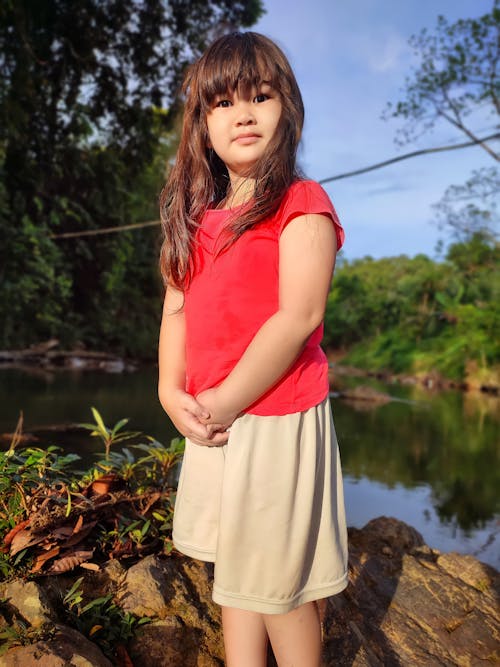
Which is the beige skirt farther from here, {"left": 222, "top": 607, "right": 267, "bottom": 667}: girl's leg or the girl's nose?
the girl's nose

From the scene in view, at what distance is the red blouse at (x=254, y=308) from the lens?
0.94 m

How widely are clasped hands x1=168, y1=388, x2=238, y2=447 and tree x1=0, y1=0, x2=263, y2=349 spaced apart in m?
5.45

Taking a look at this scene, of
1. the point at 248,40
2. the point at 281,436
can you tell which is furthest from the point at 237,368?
the point at 248,40

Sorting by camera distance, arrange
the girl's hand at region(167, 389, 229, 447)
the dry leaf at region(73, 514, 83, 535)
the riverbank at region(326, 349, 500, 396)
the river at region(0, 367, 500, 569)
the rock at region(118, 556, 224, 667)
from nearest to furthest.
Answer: the girl's hand at region(167, 389, 229, 447)
the rock at region(118, 556, 224, 667)
the dry leaf at region(73, 514, 83, 535)
the river at region(0, 367, 500, 569)
the riverbank at region(326, 349, 500, 396)

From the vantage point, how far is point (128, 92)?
638cm

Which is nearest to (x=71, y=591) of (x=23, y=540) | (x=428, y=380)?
(x=23, y=540)

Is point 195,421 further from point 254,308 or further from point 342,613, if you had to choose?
point 342,613

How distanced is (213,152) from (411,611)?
1.15 m

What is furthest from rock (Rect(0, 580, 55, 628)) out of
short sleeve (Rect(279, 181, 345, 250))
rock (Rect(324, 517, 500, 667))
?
short sleeve (Rect(279, 181, 345, 250))

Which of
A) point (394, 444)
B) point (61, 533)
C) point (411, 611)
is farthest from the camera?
point (394, 444)

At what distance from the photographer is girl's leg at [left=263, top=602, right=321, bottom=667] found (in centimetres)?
93

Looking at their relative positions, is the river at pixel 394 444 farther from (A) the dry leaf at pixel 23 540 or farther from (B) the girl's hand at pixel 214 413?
(B) the girl's hand at pixel 214 413

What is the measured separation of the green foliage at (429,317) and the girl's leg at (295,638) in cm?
995

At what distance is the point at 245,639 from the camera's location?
951 millimetres
